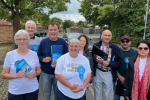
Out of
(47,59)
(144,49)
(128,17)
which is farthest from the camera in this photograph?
(128,17)

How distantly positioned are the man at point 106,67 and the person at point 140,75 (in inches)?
16.9

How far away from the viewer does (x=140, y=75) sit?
236 cm

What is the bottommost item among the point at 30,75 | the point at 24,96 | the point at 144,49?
the point at 24,96

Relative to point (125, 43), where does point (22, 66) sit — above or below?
below

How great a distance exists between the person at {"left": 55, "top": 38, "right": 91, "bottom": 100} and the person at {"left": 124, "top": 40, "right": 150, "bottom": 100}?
0.91m

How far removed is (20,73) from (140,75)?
2064 millimetres

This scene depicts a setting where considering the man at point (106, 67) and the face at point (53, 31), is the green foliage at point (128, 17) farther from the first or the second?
the face at point (53, 31)

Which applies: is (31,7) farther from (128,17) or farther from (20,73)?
(128,17)

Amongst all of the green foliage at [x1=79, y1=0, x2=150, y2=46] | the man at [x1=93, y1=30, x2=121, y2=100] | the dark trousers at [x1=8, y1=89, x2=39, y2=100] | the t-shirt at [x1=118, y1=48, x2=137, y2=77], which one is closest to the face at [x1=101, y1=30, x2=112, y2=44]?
the man at [x1=93, y1=30, x2=121, y2=100]

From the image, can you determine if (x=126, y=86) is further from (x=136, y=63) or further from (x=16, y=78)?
(x=16, y=78)

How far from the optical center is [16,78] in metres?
2.04

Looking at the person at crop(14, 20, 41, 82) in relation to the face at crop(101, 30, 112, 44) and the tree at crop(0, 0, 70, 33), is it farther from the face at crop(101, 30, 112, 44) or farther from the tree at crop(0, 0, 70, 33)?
the tree at crop(0, 0, 70, 33)

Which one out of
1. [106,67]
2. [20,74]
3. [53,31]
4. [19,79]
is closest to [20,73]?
[20,74]

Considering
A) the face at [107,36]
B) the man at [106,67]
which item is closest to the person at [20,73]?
Answer: the man at [106,67]
